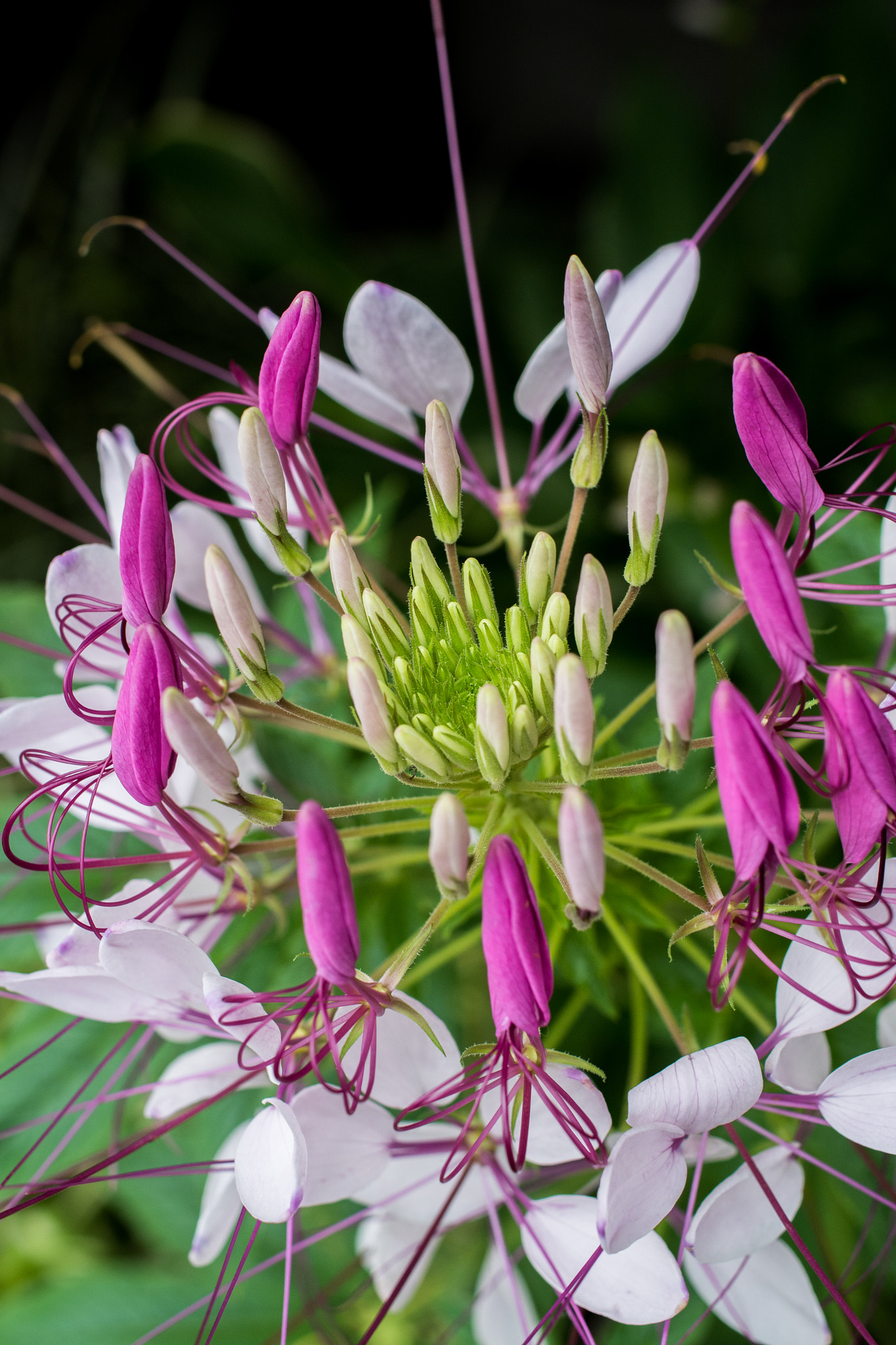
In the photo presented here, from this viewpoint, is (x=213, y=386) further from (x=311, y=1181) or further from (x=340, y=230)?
(x=311, y=1181)

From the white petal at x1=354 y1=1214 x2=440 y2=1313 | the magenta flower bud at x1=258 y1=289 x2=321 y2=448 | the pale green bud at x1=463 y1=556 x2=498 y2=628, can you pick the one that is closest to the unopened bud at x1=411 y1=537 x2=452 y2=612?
the pale green bud at x1=463 y1=556 x2=498 y2=628

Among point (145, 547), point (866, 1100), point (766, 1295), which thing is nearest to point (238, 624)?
point (145, 547)

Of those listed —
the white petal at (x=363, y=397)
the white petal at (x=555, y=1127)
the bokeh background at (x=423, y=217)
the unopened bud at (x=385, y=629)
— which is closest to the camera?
the white petal at (x=555, y=1127)

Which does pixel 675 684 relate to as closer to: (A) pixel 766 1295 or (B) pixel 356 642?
(B) pixel 356 642

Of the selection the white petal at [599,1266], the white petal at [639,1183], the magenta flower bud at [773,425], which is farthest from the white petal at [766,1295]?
the magenta flower bud at [773,425]

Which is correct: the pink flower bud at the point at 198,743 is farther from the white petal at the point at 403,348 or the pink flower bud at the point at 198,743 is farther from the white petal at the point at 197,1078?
the white petal at the point at 403,348

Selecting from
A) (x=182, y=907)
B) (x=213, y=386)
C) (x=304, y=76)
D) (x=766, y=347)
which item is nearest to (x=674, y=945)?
(x=182, y=907)
